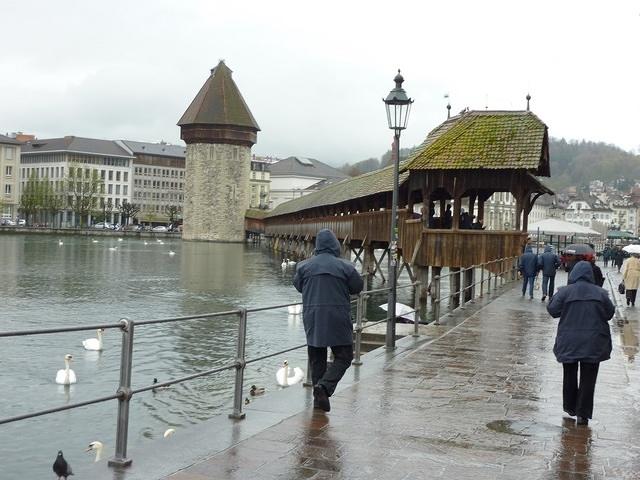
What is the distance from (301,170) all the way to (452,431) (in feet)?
476

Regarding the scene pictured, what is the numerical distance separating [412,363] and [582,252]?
3.25 metres

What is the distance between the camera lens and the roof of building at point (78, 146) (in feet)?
428

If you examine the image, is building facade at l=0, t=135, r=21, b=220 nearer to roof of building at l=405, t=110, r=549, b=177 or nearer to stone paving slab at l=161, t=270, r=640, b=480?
roof of building at l=405, t=110, r=549, b=177

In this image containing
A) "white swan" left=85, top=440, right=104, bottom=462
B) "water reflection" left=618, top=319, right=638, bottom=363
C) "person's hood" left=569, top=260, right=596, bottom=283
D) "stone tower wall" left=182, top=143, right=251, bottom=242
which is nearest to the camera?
"person's hood" left=569, top=260, right=596, bottom=283

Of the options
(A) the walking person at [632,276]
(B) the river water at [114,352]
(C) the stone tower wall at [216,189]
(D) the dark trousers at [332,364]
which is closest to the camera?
(D) the dark trousers at [332,364]

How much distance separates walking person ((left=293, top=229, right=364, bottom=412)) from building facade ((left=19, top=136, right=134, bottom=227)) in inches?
4763

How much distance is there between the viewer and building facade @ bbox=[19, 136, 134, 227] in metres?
128

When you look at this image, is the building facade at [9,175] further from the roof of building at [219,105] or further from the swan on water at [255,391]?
the swan on water at [255,391]

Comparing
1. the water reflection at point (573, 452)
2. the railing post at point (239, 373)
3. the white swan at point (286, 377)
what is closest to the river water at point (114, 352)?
the white swan at point (286, 377)

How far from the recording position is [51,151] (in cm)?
13125

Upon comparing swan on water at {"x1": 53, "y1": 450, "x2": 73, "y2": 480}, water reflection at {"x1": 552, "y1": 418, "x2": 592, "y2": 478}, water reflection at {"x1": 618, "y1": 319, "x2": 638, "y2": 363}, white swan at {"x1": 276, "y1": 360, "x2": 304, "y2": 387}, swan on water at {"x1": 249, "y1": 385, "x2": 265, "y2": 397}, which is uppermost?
water reflection at {"x1": 618, "y1": 319, "x2": 638, "y2": 363}

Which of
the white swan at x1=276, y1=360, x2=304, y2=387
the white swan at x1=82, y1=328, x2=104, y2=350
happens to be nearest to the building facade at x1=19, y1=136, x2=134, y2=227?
the white swan at x1=82, y1=328, x2=104, y2=350

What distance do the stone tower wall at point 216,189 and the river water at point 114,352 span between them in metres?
55.8

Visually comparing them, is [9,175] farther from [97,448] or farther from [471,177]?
[97,448]
